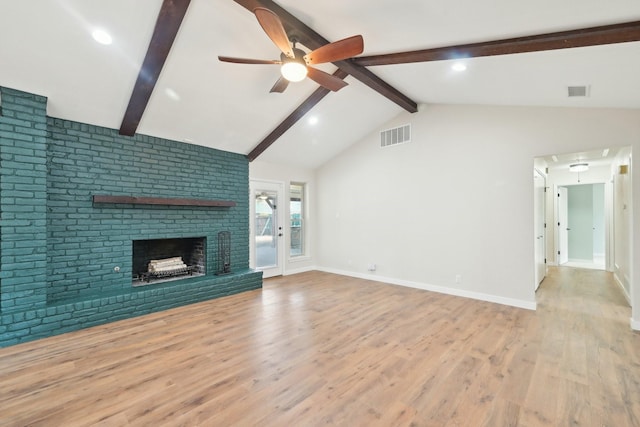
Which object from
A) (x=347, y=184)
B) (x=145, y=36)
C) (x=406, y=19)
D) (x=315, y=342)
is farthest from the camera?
(x=347, y=184)

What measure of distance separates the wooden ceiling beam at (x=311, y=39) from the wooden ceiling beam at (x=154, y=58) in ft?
1.98

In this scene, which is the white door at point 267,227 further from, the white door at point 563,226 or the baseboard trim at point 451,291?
the white door at point 563,226

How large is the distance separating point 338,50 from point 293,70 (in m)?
0.52

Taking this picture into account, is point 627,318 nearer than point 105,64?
No

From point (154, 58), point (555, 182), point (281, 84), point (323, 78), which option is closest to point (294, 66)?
point (323, 78)

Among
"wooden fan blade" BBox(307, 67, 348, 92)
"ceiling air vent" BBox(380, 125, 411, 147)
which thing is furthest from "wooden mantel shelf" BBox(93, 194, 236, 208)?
"ceiling air vent" BBox(380, 125, 411, 147)

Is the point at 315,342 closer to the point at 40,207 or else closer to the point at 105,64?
the point at 40,207

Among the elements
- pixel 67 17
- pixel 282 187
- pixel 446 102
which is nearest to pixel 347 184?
pixel 282 187

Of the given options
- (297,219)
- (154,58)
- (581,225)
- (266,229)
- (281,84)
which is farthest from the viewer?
(581,225)

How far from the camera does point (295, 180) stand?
6680 millimetres

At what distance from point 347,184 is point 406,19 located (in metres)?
4.07

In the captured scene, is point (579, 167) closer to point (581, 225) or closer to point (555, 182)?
point (555, 182)

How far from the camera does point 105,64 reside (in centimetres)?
305

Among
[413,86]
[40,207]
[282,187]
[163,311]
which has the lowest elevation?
[163,311]
